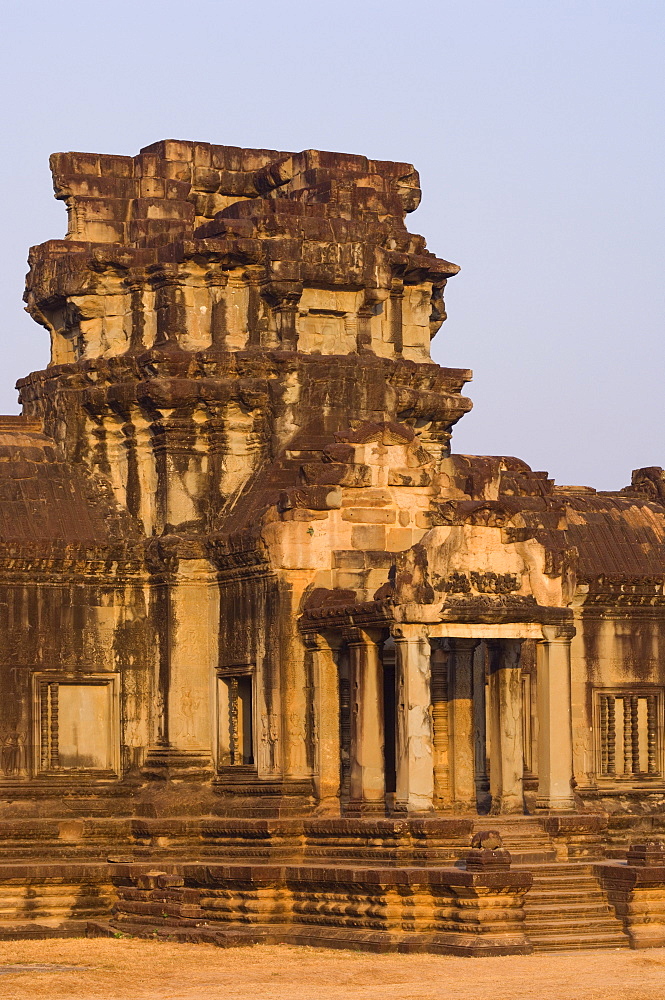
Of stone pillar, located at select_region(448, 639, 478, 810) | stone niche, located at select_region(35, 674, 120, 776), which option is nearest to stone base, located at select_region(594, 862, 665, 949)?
stone pillar, located at select_region(448, 639, 478, 810)

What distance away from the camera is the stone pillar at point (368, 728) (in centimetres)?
3397

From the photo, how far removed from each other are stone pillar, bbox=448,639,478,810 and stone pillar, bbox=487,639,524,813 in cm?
36

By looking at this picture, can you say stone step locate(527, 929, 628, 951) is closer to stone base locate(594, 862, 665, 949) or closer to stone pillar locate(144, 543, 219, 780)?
stone base locate(594, 862, 665, 949)

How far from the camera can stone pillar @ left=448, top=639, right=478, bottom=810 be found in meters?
35.2

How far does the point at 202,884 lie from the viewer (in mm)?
34156

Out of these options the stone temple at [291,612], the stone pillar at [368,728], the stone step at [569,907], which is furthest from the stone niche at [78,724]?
the stone step at [569,907]

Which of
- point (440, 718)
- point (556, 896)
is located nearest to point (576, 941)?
point (556, 896)

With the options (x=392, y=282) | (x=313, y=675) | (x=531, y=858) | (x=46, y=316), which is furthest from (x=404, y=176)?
(x=531, y=858)

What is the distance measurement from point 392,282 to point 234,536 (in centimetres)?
550

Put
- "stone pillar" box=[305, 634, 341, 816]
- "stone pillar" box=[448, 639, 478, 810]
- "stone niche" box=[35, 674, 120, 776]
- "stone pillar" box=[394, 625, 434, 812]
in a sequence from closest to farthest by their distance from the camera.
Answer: "stone pillar" box=[394, 625, 434, 812]
"stone pillar" box=[305, 634, 341, 816]
"stone pillar" box=[448, 639, 478, 810]
"stone niche" box=[35, 674, 120, 776]

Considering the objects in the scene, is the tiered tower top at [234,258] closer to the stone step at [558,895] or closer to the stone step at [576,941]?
the stone step at [558,895]

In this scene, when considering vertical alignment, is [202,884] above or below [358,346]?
below

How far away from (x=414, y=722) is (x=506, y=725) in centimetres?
288

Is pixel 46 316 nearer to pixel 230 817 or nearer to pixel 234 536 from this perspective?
pixel 234 536
